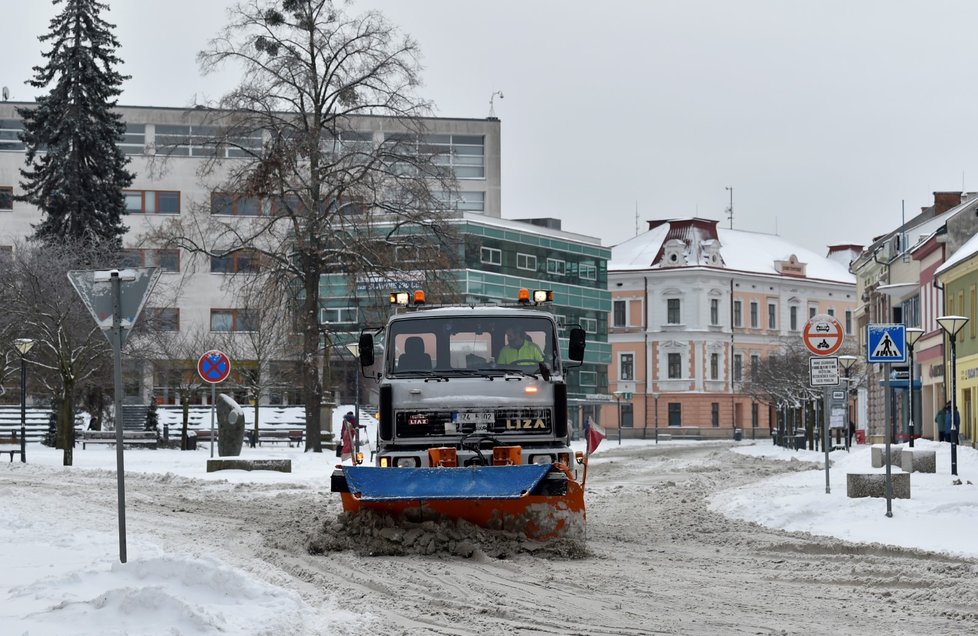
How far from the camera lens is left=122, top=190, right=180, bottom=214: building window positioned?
3479 inches

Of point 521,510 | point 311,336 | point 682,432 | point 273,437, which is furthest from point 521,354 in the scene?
point 682,432

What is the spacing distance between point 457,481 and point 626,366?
316 ft

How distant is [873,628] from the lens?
1054 centimetres

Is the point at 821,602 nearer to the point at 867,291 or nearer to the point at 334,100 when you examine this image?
the point at 334,100

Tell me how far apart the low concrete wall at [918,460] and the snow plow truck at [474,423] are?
12.6 m

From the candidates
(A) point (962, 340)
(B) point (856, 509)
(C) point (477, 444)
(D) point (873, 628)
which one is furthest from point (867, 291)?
(D) point (873, 628)

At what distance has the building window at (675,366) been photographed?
109m

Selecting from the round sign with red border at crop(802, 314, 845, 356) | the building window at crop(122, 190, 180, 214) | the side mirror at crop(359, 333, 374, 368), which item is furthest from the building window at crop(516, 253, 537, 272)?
the side mirror at crop(359, 333, 374, 368)

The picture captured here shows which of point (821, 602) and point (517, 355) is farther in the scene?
point (517, 355)

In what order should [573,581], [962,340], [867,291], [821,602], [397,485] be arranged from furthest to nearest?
[867,291], [962,340], [397,485], [573,581], [821,602]

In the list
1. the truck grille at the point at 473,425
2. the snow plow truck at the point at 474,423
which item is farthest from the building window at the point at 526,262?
the truck grille at the point at 473,425

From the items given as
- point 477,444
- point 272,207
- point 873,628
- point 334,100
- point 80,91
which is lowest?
point 873,628

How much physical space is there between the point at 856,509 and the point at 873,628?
33.7 ft

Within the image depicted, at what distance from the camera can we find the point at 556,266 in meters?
94.4
